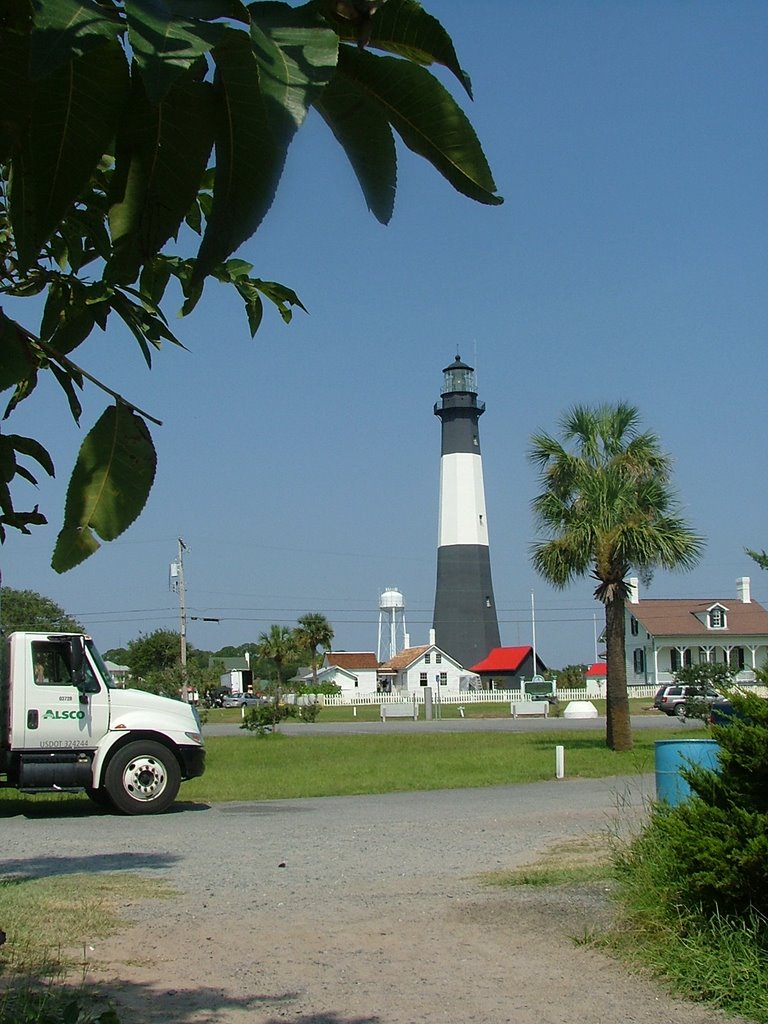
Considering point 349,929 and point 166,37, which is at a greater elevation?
point 166,37

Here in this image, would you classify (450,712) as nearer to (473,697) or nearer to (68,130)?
(473,697)

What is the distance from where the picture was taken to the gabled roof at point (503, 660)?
81.1 m

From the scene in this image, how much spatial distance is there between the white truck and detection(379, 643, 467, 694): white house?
2651 inches

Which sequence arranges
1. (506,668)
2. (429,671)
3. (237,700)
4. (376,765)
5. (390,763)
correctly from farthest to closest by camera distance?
(237,700), (429,671), (506,668), (390,763), (376,765)

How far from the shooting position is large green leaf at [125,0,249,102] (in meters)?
1.15

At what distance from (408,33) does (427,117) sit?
107 millimetres

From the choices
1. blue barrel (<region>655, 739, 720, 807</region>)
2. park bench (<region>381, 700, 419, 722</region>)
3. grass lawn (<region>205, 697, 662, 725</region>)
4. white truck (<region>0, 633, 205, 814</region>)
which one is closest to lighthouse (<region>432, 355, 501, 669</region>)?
grass lawn (<region>205, 697, 662, 725</region>)

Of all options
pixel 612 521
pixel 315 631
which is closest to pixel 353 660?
pixel 315 631

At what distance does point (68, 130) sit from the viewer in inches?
55.1

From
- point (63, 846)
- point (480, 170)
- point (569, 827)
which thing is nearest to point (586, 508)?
point (569, 827)

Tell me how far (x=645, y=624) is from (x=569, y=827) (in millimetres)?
59837

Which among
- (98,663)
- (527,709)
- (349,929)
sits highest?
(98,663)

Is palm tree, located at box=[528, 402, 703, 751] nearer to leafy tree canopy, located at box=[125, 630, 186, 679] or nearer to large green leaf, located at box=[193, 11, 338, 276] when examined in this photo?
large green leaf, located at box=[193, 11, 338, 276]

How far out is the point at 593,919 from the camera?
732 cm
